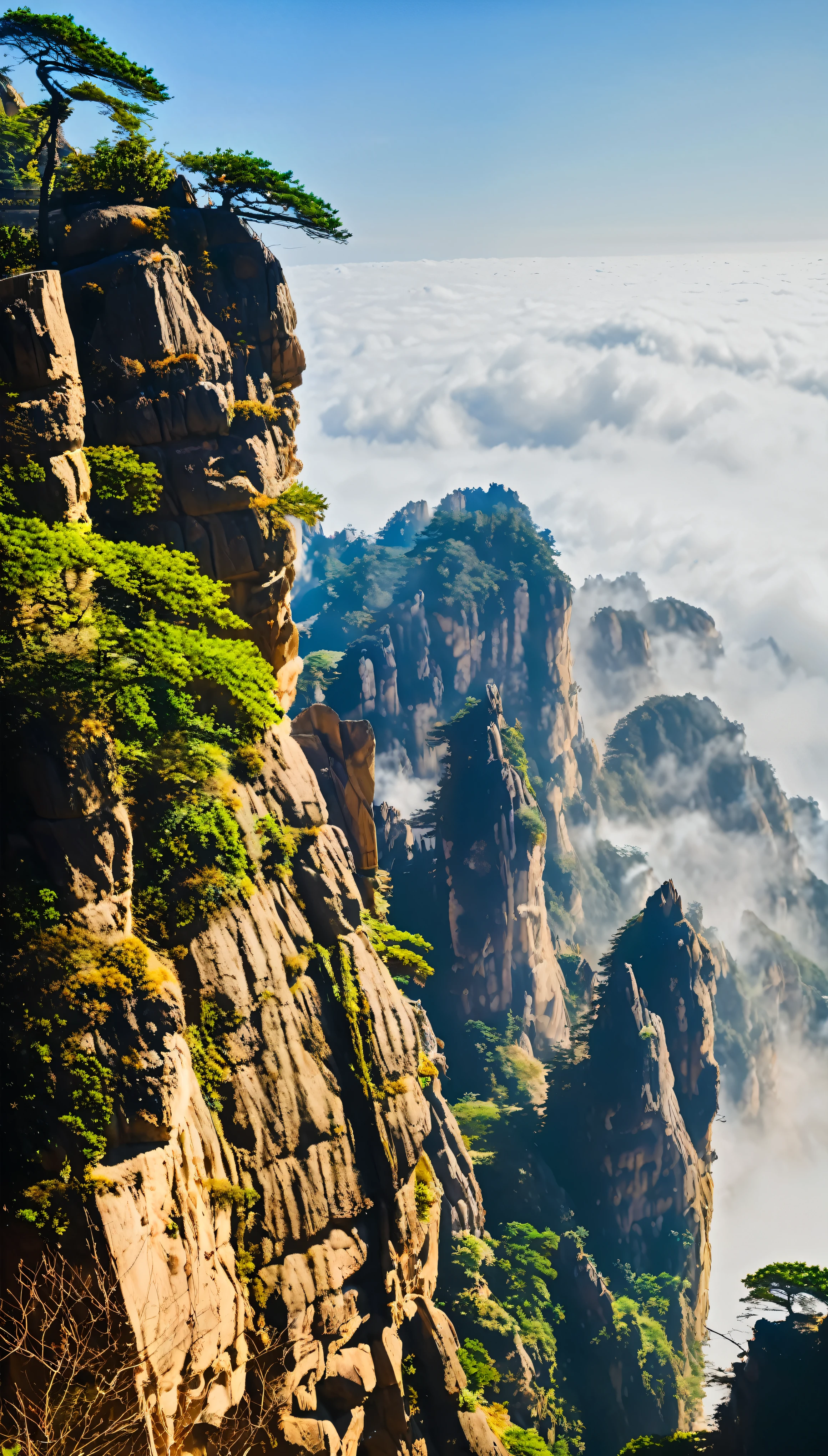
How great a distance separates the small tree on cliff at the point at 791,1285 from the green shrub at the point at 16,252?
150ft

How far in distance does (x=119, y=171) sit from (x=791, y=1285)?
4867 centimetres

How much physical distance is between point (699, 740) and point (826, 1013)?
4380 cm

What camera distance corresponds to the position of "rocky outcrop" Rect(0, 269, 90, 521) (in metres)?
21.8

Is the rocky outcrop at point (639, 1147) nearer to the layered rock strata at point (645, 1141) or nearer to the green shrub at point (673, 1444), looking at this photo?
the layered rock strata at point (645, 1141)

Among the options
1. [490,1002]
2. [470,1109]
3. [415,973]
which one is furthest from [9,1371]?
[490,1002]

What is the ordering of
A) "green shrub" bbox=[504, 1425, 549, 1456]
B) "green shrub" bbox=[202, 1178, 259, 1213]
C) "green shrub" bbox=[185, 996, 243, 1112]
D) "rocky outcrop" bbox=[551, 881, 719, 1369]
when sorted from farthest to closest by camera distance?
1. "rocky outcrop" bbox=[551, 881, 719, 1369]
2. "green shrub" bbox=[504, 1425, 549, 1456]
3. "green shrub" bbox=[185, 996, 243, 1112]
4. "green shrub" bbox=[202, 1178, 259, 1213]

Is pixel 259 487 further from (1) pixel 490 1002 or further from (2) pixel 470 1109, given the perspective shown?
(1) pixel 490 1002

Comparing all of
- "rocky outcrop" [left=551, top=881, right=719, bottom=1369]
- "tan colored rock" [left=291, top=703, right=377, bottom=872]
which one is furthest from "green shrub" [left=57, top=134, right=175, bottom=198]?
"rocky outcrop" [left=551, top=881, right=719, bottom=1369]

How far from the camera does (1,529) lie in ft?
67.1

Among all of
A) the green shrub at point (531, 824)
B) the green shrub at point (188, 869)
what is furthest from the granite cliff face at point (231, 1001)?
the green shrub at point (531, 824)

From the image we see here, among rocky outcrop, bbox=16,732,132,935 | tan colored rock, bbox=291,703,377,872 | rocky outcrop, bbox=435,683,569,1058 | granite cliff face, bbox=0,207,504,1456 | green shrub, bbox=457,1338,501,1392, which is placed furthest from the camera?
rocky outcrop, bbox=435,683,569,1058

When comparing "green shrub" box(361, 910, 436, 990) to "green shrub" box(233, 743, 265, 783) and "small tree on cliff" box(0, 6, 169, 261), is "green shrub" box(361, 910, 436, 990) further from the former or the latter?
"small tree on cliff" box(0, 6, 169, 261)

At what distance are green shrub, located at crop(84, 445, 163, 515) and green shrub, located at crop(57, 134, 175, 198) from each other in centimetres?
911

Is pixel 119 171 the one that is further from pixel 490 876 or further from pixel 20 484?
pixel 490 876
